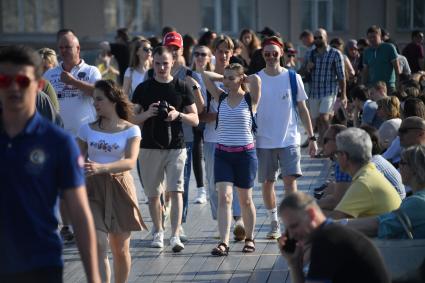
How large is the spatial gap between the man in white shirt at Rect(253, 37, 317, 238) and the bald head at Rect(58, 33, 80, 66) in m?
1.82

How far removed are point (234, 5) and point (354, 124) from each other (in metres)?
20.9

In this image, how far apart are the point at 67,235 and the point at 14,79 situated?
5616mm

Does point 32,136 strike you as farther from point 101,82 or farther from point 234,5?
point 234,5

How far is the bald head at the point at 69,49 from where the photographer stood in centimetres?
982

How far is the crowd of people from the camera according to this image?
186 inches

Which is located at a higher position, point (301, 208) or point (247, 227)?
point (301, 208)

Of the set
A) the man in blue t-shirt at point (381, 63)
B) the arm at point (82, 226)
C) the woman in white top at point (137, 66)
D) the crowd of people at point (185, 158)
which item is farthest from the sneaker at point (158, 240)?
the man in blue t-shirt at point (381, 63)

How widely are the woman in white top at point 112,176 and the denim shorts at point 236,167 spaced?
72.4 inches

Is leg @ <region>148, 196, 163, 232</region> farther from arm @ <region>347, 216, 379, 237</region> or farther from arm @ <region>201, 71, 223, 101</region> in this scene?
arm @ <region>347, 216, 379, 237</region>

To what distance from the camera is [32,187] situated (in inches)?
184

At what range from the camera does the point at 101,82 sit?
7902mm

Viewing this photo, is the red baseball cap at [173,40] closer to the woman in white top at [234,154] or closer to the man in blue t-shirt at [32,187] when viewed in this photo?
the woman in white top at [234,154]

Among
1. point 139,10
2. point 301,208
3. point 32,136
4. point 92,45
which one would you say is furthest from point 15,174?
point 139,10

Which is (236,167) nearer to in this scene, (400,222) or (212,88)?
(212,88)
